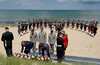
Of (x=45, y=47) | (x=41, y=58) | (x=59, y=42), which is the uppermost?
(x=59, y=42)

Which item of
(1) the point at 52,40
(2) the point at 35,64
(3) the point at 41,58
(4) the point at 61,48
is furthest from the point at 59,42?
(1) the point at 52,40

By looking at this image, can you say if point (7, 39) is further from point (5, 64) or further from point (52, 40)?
point (52, 40)

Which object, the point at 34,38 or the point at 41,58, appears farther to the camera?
the point at 34,38

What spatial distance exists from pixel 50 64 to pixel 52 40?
2808 millimetres

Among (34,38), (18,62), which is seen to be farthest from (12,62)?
(34,38)

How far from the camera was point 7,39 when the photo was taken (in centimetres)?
539

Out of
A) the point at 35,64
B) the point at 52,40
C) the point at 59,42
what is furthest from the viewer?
the point at 52,40

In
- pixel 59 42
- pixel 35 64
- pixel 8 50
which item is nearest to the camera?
pixel 35 64

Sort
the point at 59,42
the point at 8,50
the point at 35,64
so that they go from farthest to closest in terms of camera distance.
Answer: the point at 8,50
the point at 59,42
the point at 35,64

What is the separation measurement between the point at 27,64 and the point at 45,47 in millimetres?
1798

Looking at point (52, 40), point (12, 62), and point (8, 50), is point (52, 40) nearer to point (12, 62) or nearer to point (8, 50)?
point (8, 50)

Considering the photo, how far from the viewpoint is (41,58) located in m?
5.31

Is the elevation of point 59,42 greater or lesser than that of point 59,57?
greater

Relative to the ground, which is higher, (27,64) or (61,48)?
(61,48)
